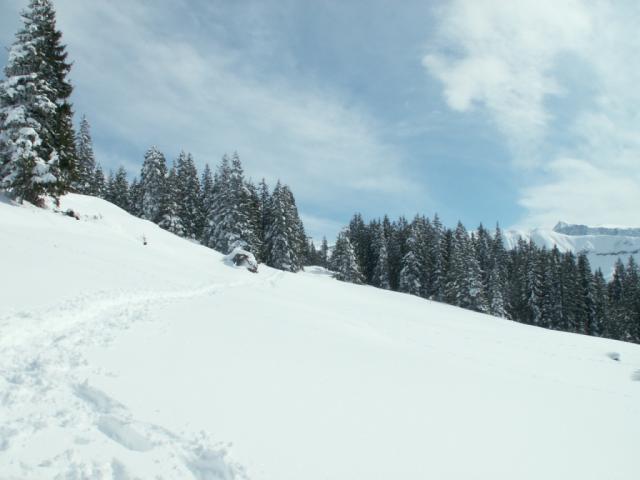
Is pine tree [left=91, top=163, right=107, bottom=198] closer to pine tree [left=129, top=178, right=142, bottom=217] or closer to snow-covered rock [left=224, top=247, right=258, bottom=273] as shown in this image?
pine tree [left=129, top=178, right=142, bottom=217]

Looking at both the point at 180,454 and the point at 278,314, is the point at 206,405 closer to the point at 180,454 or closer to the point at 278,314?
the point at 180,454

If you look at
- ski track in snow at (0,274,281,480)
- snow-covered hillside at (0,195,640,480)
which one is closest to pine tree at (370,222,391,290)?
snow-covered hillside at (0,195,640,480)

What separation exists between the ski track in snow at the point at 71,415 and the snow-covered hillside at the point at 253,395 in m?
0.03

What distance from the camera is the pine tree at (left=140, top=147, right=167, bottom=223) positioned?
4947 centimetres

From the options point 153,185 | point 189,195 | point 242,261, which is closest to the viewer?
point 242,261

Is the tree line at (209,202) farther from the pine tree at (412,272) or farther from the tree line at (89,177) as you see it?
the pine tree at (412,272)

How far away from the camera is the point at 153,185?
5000 cm

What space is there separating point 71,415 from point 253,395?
302cm

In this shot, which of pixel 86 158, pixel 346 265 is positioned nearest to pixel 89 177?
pixel 86 158

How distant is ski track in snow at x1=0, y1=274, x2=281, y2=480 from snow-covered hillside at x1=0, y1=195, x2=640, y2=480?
1.0 inches

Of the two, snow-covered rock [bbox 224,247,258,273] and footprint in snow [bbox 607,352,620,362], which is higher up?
snow-covered rock [bbox 224,247,258,273]

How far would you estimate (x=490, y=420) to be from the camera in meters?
8.48

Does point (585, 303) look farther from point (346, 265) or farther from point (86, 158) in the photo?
point (86, 158)

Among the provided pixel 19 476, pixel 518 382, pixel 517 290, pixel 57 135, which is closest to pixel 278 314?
pixel 518 382
